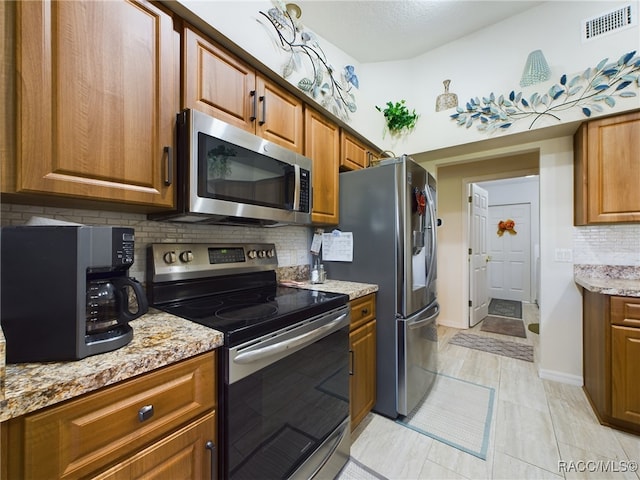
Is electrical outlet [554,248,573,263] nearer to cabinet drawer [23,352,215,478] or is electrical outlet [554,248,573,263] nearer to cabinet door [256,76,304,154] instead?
cabinet door [256,76,304,154]

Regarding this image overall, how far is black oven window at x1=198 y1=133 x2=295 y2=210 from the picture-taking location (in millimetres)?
1126

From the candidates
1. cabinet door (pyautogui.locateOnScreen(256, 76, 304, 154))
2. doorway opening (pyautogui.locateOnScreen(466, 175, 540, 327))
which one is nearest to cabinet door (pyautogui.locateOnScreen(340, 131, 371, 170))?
cabinet door (pyautogui.locateOnScreen(256, 76, 304, 154))

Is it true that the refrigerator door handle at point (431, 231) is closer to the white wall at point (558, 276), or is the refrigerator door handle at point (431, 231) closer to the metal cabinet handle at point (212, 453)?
the white wall at point (558, 276)

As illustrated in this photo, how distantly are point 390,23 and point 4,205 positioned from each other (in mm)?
2730

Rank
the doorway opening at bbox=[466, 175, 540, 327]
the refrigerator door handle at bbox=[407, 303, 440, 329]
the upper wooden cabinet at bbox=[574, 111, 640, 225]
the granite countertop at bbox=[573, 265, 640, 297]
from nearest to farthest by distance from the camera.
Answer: the granite countertop at bbox=[573, 265, 640, 297]
the refrigerator door handle at bbox=[407, 303, 440, 329]
the upper wooden cabinet at bbox=[574, 111, 640, 225]
the doorway opening at bbox=[466, 175, 540, 327]

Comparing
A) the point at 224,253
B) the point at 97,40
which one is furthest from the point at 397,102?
the point at 97,40

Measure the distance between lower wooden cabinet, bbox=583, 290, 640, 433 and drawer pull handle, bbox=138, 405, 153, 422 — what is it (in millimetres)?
2462

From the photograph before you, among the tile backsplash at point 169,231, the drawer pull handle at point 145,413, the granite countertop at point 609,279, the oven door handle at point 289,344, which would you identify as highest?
the tile backsplash at point 169,231

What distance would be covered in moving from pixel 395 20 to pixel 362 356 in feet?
8.62

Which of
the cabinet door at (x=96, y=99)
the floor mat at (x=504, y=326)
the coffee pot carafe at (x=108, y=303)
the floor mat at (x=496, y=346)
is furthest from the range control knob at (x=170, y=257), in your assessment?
the floor mat at (x=504, y=326)

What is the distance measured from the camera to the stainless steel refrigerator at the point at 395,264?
1.75 meters

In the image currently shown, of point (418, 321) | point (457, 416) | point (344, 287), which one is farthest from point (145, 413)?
point (457, 416)

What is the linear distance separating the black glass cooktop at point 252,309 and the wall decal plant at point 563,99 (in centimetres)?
211

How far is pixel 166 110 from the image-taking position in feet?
3.54
